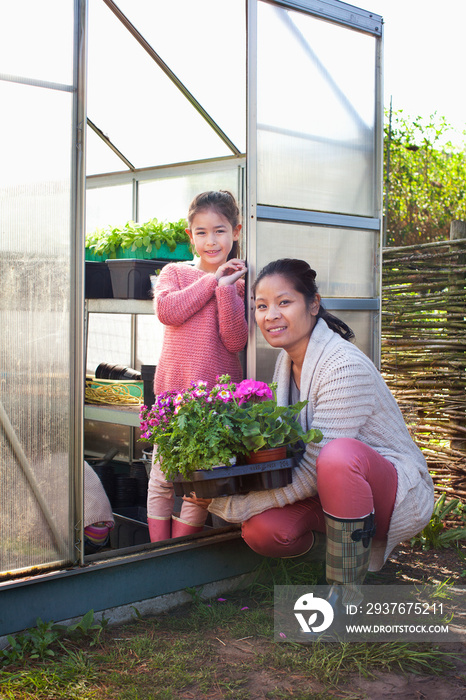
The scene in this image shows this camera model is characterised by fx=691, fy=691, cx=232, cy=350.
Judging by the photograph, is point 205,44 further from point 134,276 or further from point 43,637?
point 43,637

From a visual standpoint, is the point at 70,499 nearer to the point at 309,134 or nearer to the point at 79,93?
the point at 79,93

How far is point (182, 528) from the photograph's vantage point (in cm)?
295

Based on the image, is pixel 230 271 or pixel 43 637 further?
pixel 230 271

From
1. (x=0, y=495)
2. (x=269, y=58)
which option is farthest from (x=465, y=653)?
(x=269, y=58)

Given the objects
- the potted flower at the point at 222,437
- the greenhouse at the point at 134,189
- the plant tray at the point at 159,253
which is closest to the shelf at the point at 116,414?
the greenhouse at the point at 134,189

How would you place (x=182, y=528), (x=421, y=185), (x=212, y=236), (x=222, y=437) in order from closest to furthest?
(x=222, y=437)
(x=182, y=528)
(x=212, y=236)
(x=421, y=185)

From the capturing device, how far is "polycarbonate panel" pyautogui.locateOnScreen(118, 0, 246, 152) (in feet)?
11.5

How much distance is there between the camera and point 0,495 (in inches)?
92.9

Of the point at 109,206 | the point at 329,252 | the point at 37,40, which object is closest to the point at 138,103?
the point at 109,206

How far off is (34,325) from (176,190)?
2332mm

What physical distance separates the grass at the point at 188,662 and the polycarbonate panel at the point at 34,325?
0.32 metres

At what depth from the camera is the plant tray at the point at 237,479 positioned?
237 cm

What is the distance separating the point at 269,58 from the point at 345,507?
201 cm

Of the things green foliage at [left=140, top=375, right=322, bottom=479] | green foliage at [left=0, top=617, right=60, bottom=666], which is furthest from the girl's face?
green foliage at [left=0, top=617, right=60, bottom=666]
